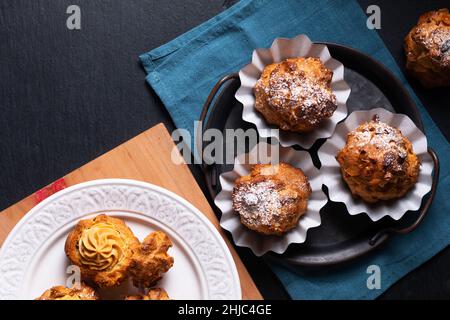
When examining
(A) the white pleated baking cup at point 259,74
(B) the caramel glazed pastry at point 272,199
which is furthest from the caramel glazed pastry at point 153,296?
(A) the white pleated baking cup at point 259,74

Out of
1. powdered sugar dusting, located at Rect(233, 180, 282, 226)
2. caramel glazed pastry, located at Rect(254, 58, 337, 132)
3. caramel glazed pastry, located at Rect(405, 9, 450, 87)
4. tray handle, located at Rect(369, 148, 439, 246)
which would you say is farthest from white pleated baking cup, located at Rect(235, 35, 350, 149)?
tray handle, located at Rect(369, 148, 439, 246)

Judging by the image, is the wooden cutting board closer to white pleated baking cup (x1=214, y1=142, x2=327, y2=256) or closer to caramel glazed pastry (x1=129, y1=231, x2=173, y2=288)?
white pleated baking cup (x1=214, y1=142, x2=327, y2=256)

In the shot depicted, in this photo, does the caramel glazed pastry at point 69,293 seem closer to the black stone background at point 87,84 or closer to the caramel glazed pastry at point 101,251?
the caramel glazed pastry at point 101,251

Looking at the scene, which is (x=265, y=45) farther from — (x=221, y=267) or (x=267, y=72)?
(x=221, y=267)

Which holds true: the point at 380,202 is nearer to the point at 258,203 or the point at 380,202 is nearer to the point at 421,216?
the point at 421,216

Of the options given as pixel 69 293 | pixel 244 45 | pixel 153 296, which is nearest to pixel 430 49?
pixel 244 45

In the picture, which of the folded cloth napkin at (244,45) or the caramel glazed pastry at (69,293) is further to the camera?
the folded cloth napkin at (244,45)
